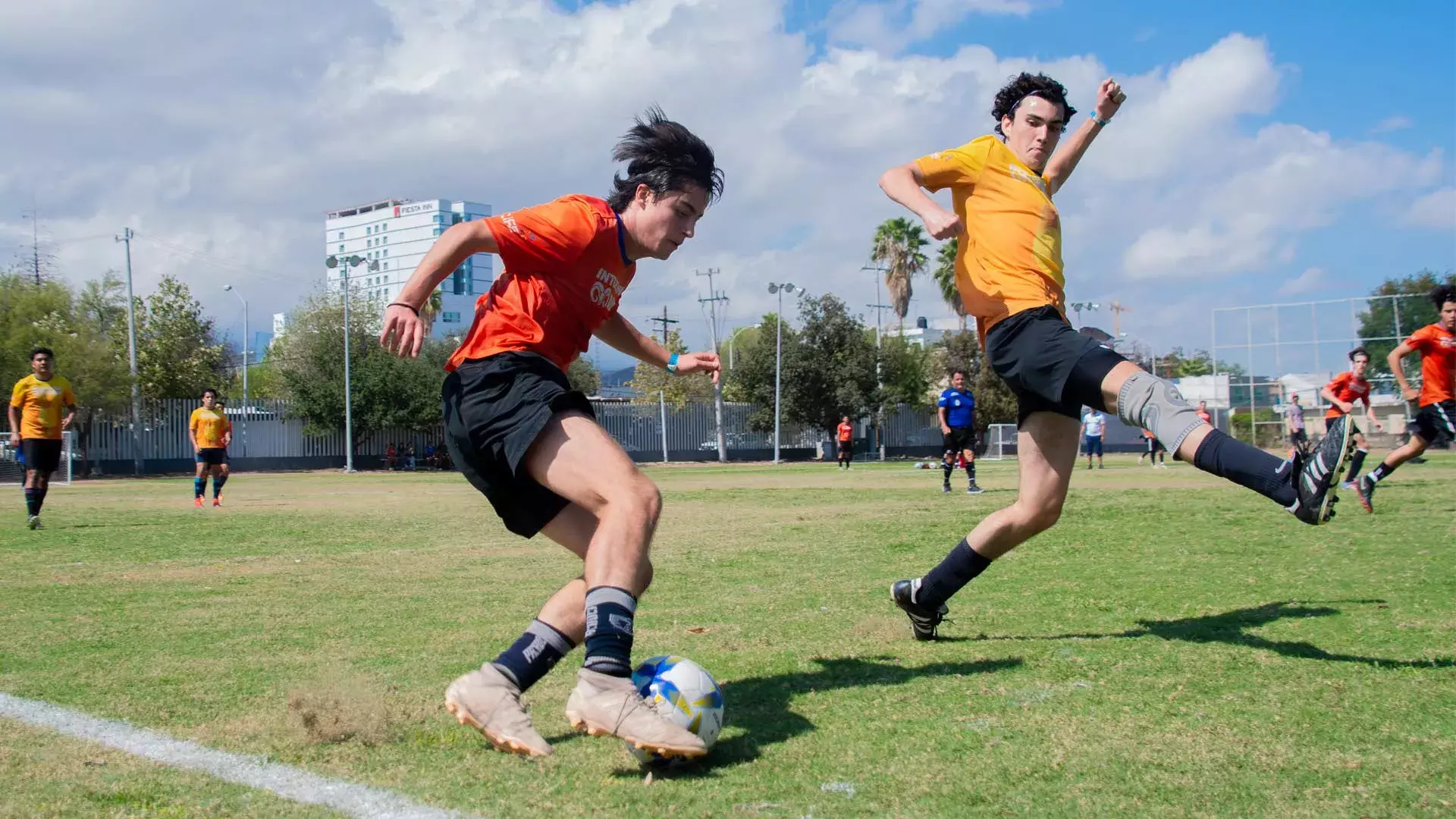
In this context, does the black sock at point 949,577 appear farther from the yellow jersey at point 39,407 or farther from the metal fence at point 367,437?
the metal fence at point 367,437

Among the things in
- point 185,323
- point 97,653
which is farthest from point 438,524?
point 185,323

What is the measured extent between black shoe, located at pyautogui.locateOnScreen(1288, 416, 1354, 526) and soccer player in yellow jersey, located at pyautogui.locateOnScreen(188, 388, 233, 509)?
1623cm

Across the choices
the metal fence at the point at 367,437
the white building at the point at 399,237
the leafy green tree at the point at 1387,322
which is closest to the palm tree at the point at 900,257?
the metal fence at the point at 367,437

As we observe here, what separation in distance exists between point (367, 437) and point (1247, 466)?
48.0 metres

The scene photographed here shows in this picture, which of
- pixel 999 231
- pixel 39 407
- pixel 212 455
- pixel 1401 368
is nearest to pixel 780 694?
pixel 999 231

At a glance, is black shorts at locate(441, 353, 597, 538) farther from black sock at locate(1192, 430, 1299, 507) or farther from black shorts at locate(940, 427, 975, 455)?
black shorts at locate(940, 427, 975, 455)

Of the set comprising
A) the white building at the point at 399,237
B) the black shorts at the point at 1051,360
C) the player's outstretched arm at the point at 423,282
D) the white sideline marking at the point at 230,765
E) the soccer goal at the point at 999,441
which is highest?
the white building at the point at 399,237

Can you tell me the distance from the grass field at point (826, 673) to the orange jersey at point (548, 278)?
3.84 ft

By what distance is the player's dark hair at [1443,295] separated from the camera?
34.6 ft

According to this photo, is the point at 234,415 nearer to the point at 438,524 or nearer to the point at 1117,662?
the point at 438,524

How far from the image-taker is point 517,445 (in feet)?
11.0

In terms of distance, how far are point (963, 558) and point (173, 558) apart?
6.58 metres

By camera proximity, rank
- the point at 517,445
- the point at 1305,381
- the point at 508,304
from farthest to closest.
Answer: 1. the point at 1305,381
2. the point at 508,304
3. the point at 517,445

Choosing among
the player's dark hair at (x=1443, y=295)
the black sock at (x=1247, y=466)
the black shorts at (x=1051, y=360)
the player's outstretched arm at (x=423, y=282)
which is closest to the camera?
the player's outstretched arm at (x=423, y=282)
